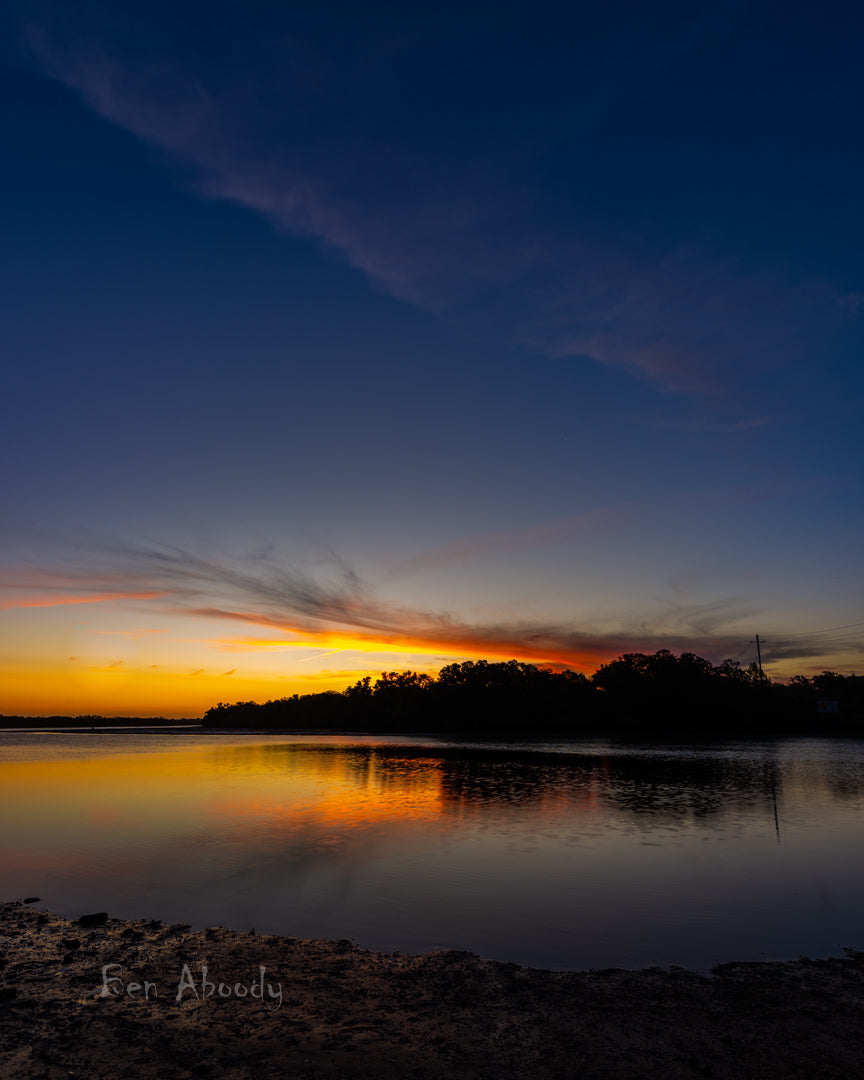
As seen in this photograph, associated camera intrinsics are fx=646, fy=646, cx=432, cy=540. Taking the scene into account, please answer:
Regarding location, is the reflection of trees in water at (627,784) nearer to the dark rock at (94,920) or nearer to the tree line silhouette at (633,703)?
the dark rock at (94,920)

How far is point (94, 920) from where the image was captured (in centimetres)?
1299

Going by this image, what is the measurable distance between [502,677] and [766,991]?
17484cm

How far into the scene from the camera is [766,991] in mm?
9367

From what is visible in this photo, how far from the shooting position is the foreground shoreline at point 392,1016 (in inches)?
282

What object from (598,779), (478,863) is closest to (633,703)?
(598,779)

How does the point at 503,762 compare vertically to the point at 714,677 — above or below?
below

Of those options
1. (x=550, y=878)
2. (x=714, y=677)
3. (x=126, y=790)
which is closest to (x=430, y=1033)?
(x=550, y=878)

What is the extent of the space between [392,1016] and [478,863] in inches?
441

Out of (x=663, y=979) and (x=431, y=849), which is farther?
(x=431, y=849)

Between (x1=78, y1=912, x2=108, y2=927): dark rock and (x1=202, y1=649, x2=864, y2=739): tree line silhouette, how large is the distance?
13993 cm

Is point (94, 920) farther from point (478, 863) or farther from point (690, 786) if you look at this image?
point (690, 786)

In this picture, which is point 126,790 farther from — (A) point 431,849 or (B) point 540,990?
(B) point 540,990

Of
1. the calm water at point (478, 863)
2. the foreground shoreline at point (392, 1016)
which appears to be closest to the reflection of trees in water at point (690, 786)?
the calm water at point (478, 863)

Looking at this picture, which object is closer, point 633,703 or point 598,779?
point 598,779
